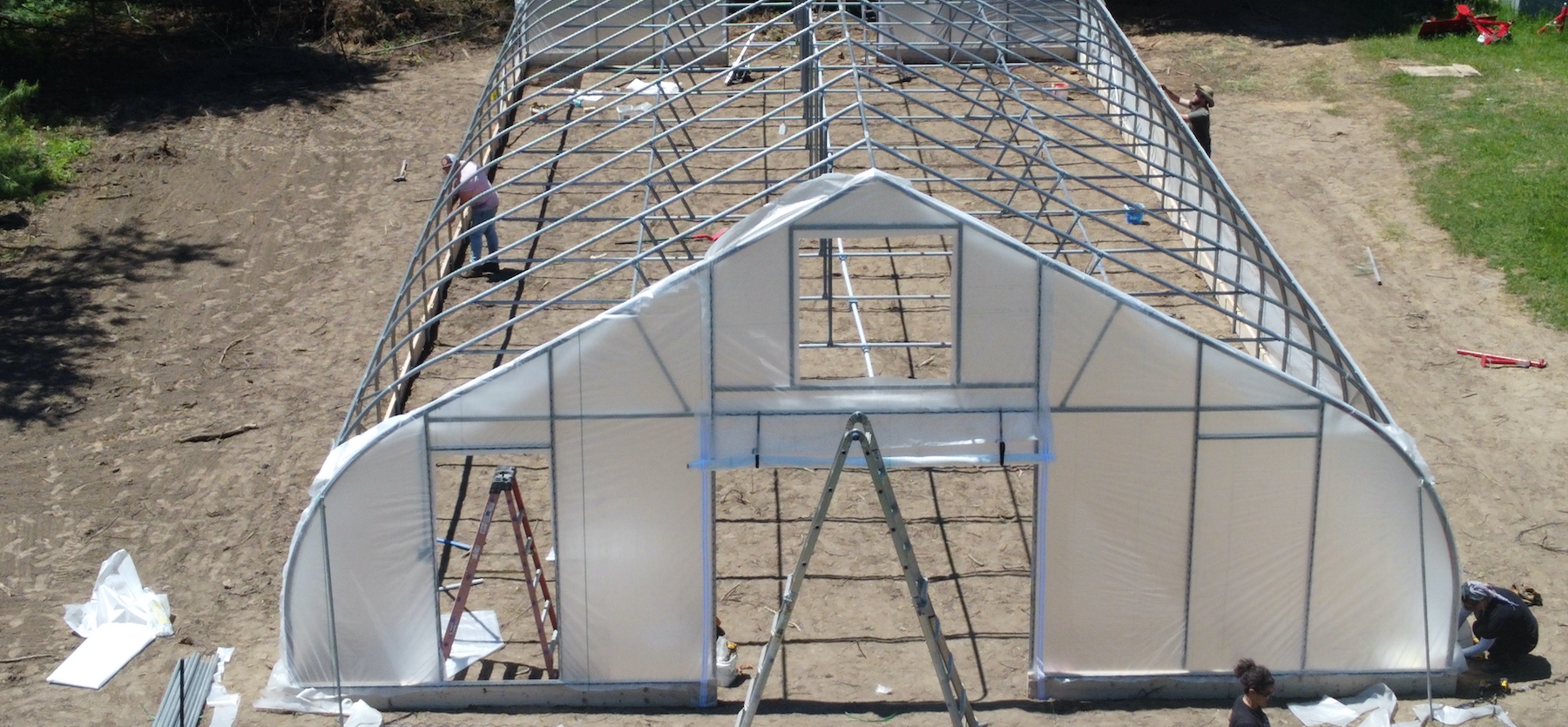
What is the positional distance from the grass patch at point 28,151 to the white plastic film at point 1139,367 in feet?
52.3

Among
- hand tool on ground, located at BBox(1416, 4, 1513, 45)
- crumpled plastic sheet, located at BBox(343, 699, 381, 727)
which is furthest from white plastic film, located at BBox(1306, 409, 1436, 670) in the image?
hand tool on ground, located at BBox(1416, 4, 1513, 45)

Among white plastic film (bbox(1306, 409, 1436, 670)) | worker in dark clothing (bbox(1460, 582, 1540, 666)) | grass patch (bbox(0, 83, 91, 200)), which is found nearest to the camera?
white plastic film (bbox(1306, 409, 1436, 670))

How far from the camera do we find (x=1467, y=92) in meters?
23.5

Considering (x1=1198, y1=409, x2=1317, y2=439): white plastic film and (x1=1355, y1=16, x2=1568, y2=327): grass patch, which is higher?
(x1=1355, y1=16, x2=1568, y2=327): grass patch

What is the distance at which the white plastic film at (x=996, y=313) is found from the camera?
10805 mm

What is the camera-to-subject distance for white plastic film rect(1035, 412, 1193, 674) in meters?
11.0

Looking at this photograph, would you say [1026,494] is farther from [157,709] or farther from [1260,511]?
[157,709]

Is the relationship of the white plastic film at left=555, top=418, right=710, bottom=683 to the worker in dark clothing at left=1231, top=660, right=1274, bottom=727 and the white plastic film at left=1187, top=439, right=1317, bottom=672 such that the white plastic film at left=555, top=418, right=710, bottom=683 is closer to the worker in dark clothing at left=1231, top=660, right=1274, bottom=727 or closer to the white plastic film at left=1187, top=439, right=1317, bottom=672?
the white plastic film at left=1187, top=439, right=1317, bottom=672

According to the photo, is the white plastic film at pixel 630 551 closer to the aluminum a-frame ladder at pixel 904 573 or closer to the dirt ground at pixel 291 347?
the dirt ground at pixel 291 347

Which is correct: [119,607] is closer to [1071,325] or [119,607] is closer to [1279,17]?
[1071,325]

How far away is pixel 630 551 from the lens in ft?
36.5

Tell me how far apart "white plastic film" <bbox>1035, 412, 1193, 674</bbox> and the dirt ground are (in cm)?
48

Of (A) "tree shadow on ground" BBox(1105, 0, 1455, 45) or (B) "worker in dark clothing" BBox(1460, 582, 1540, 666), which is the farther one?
(A) "tree shadow on ground" BBox(1105, 0, 1455, 45)

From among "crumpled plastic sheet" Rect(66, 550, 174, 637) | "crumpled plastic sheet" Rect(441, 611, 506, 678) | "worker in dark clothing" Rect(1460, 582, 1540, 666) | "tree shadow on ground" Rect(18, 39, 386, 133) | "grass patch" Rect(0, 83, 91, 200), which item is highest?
"tree shadow on ground" Rect(18, 39, 386, 133)
